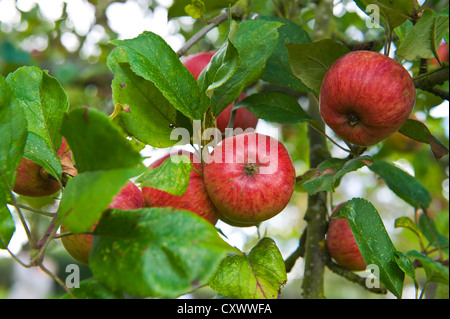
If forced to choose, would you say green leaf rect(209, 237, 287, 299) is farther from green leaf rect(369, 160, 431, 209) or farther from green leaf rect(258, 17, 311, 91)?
green leaf rect(369, 160, 431, 209)

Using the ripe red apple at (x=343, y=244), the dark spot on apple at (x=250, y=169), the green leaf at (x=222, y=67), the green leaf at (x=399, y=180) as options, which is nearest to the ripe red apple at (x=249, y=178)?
the dark spot on apple at (x=250, y=169)

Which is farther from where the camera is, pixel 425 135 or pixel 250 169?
pixel 425 135

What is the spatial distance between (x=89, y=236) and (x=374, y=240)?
18.5 inches

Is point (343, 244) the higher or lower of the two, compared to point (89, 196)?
higher

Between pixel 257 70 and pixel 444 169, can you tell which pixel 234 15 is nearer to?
pixel 257 70

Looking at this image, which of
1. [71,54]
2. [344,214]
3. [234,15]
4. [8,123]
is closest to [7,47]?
[71,54]

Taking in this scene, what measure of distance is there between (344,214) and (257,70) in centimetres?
30

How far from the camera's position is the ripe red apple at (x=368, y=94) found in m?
0.72

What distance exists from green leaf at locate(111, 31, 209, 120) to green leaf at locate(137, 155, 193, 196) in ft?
0.35

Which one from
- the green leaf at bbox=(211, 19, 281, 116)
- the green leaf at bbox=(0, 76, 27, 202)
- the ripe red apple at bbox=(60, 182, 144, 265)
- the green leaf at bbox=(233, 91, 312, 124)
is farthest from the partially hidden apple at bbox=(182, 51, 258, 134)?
the green leaf at bbox=(0, 76, 27, 202)

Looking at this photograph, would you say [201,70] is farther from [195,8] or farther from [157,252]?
[157,252]

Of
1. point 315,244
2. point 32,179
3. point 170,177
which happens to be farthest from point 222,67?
point 315,244

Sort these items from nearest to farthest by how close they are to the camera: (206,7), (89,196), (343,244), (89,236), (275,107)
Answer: (89,196), (89,236), (275,107), (343,244), (206,7)

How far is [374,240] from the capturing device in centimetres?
74
